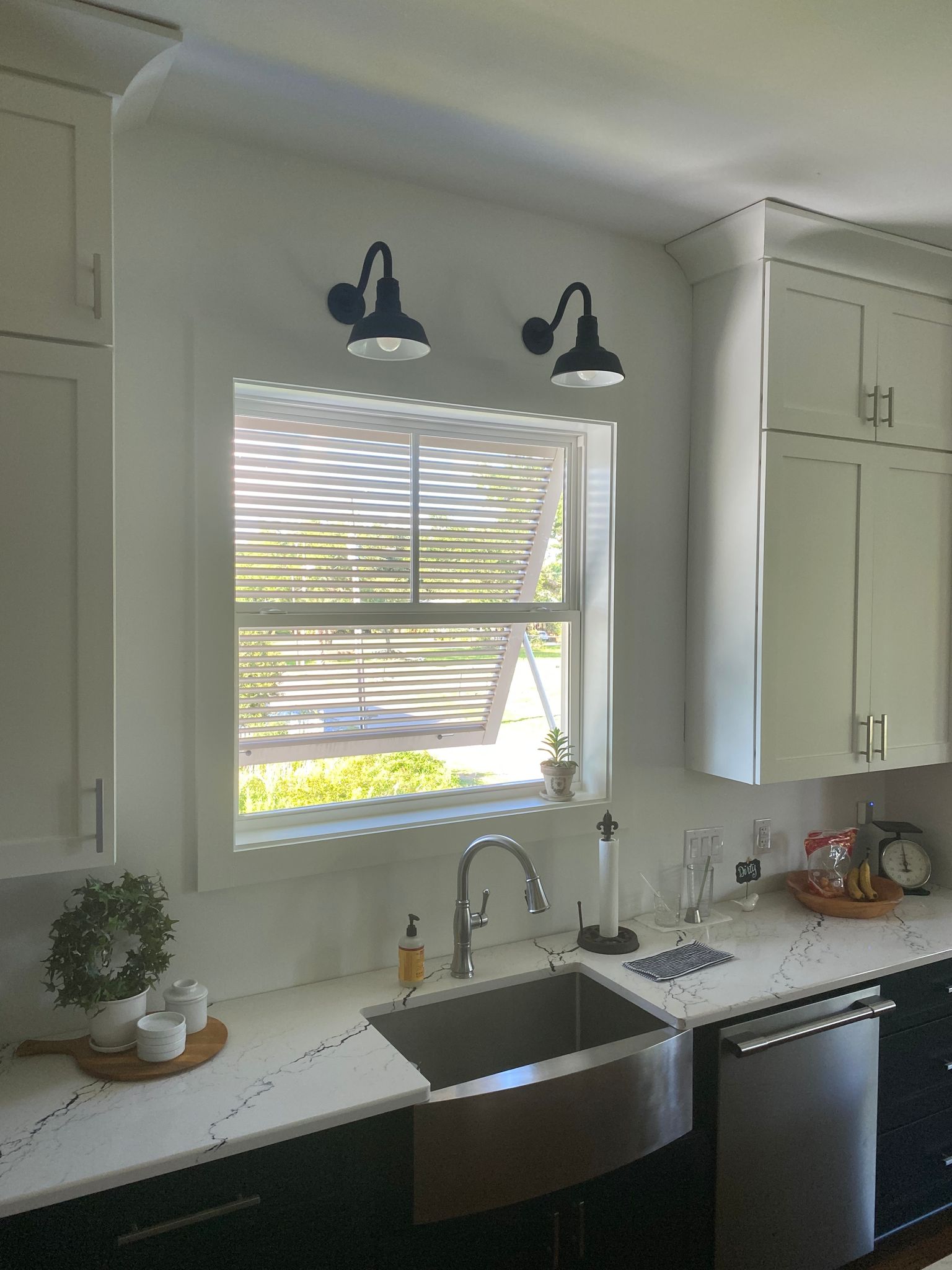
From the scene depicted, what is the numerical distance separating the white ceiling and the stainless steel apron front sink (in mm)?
1880

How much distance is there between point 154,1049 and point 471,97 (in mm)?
1909

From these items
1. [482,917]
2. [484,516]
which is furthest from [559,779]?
[484,516]

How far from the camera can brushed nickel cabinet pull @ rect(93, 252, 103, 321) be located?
5.02 ft

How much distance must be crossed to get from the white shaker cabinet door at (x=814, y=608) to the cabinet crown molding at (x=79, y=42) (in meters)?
1.63

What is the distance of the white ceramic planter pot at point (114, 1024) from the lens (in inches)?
68.5

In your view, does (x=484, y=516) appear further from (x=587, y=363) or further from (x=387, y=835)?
(x=387, y=835)

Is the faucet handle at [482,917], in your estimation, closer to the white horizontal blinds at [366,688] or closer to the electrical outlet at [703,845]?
the white horizontal blinds at [366,688]

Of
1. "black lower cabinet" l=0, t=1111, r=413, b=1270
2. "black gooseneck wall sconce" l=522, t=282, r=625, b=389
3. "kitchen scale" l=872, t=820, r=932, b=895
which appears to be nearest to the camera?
"black lower cabinet" l=0, t=1111, r=413, b=1270

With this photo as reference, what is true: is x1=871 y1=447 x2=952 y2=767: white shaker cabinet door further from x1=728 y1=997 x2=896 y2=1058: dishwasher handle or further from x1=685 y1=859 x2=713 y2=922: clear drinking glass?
x1=728 y1=997 x2=896 y2=1058: dishwasher handle

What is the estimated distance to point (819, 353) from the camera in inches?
96.8

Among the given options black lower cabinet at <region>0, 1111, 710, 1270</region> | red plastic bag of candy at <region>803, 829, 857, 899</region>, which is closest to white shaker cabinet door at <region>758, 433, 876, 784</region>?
red plastic bag of candy at <region>803, 829, 857, 899</region>

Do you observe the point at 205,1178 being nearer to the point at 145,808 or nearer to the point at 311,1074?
the point at 311,1074

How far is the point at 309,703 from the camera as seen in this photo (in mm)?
2299

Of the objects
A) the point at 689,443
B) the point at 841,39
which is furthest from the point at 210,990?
the point at 841,39
